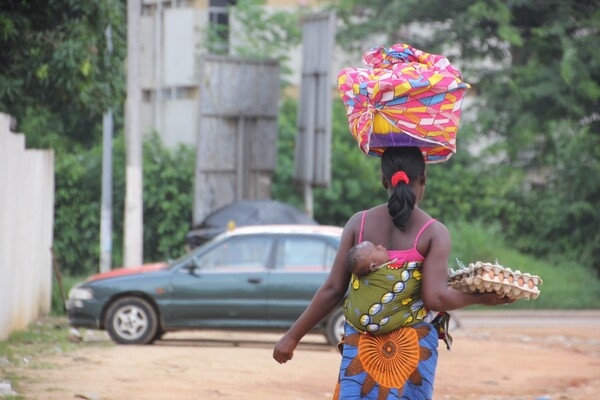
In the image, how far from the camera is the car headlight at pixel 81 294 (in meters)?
15.1

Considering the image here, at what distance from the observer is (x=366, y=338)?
5.10 m

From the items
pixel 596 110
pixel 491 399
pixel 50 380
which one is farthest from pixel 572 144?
pixel 50 380

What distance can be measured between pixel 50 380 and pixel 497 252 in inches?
727

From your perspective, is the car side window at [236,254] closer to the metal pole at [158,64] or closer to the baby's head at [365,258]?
the baby's head at [365,258]

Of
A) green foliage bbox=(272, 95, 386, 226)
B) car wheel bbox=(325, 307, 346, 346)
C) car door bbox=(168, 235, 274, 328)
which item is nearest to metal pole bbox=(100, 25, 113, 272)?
green foliage bbox=(272, 95, 386, 226)

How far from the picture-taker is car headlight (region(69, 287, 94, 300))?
15.1 metres

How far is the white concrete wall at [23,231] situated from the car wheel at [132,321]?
116cm

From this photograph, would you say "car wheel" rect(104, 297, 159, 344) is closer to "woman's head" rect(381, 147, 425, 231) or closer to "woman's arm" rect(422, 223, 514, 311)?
"woman's head" rect(381, 147, 425, 231)

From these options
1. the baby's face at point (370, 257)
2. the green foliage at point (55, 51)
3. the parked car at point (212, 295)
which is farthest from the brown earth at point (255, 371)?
the baby's face at point (370, 257)

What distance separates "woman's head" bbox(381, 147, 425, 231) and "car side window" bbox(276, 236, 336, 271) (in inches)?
392

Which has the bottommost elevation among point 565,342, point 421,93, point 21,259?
point 565,342

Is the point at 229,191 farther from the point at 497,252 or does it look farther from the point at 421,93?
the point at 421,93

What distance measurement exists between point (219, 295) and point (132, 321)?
108cm

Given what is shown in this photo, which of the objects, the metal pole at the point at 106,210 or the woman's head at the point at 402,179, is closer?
the woman's head at the point at 402,179
